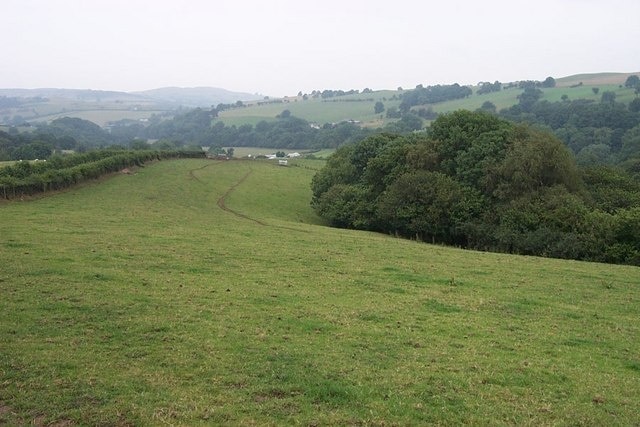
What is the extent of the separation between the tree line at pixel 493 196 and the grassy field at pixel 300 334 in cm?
888

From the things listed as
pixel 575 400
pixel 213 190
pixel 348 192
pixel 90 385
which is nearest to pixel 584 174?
pixel 348 192

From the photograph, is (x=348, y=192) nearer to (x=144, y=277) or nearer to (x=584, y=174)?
(x=584, y=174)

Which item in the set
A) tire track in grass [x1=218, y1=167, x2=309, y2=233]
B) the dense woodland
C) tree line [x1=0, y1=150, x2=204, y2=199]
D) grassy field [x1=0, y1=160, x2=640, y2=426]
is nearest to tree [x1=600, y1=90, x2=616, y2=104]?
the dense woodland

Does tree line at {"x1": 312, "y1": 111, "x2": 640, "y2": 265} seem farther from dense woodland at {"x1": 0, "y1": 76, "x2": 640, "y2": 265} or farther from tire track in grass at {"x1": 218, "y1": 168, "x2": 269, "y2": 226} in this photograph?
tire track in grass at {"x1": 218, "y1": 168, "x2": 269, "y2": 226}

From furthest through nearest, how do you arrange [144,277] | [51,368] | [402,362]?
[144,277], [402,362], [51,368]

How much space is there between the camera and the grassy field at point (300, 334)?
420 inches

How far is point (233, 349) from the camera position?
44.8 feet

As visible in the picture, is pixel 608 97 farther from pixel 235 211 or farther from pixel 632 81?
pixel 235 211

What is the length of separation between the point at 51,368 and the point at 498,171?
42.5 meters

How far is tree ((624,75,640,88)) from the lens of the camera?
180438 mm

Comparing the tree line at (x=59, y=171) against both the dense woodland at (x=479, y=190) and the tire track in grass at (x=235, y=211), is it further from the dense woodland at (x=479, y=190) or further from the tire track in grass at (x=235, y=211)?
the tire track in grass at (x=235, y=211)

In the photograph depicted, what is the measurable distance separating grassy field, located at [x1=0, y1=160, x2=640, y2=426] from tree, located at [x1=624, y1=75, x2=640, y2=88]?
606 feet

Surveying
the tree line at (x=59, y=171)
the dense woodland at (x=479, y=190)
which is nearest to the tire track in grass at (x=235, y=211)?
the dense woodland at (x=479, y=190)

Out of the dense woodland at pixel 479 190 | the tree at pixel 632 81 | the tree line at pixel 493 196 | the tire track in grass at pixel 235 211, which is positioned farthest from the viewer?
the tree at pixel 632 81
